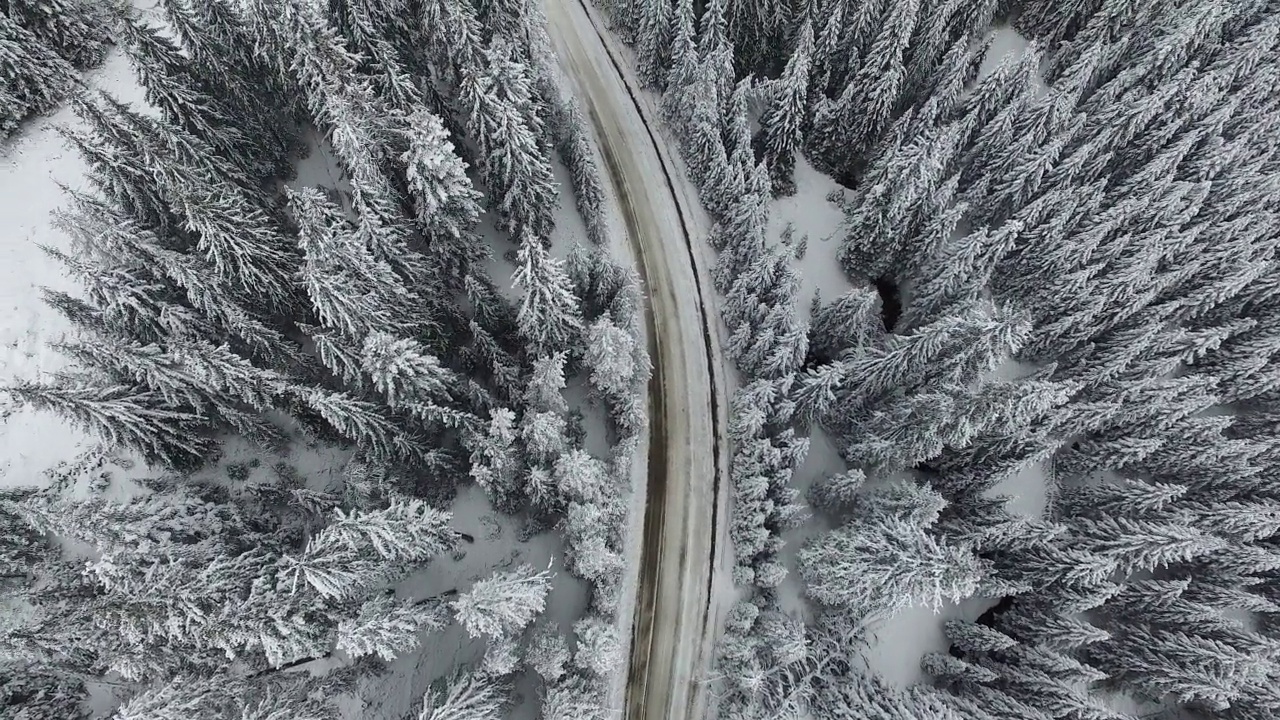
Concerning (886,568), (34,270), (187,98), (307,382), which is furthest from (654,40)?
(34,270)

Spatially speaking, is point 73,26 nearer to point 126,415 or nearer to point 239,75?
point 239,75

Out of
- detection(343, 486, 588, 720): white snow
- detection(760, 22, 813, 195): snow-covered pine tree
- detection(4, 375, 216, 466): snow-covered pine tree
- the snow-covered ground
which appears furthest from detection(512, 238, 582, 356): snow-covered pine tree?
the snow-covered ground

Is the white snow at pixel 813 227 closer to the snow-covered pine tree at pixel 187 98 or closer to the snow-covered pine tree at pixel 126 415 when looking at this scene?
the snow-covered pine tree at pixel 187 98

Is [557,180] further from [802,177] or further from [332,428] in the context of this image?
[332,428]

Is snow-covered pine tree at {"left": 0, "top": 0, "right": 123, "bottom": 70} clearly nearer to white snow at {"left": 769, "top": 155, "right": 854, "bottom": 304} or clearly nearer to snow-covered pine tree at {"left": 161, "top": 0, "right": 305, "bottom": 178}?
snow-covered pine tree at {"left": 161, "top": 0, "right": 305, "bottom": 178}

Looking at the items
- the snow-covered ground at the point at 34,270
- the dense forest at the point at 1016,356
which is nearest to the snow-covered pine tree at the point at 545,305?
the dense forest at the point at 1016,356
